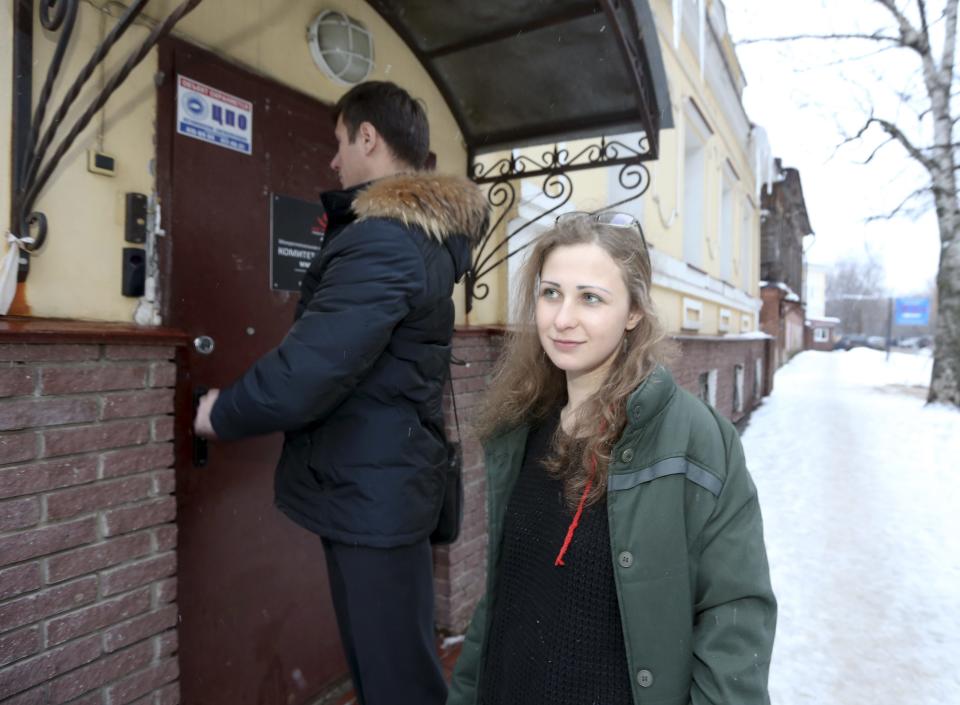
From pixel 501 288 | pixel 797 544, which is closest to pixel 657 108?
pixel 501 288

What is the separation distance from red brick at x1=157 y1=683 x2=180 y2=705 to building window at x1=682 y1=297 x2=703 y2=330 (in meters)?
6.67

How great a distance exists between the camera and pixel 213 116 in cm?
216

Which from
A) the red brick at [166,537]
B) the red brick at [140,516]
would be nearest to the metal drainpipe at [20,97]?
the red brick at [140,516]

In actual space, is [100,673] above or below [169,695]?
above

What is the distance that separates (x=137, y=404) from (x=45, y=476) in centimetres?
29

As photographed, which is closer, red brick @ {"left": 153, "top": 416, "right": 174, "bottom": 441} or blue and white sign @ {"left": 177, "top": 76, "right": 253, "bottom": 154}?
red brick @ {"left": 153, "top": 416, "right": 174, "bottom": 441}

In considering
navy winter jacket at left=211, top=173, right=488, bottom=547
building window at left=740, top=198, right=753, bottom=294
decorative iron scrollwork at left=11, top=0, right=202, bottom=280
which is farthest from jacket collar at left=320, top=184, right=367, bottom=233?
building window at left=740, top=198, right=753, bottom=294

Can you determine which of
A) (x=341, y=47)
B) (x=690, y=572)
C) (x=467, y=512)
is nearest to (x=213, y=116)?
(x=341, y=47)

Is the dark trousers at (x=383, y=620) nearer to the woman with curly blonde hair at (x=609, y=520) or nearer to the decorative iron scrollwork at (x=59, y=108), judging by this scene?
the woman with curly blonde hair at (x=609, y=520)

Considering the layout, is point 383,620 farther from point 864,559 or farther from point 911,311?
point 911,311

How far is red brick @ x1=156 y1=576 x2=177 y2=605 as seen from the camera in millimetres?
1874

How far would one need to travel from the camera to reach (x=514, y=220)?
12.1 ft

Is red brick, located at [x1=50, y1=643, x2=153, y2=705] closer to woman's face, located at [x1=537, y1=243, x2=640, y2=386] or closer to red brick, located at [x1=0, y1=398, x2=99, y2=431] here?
red brick, located at [x1=0, y1=398, x2=99, y2=431]

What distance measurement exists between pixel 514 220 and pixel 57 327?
2547 mm
